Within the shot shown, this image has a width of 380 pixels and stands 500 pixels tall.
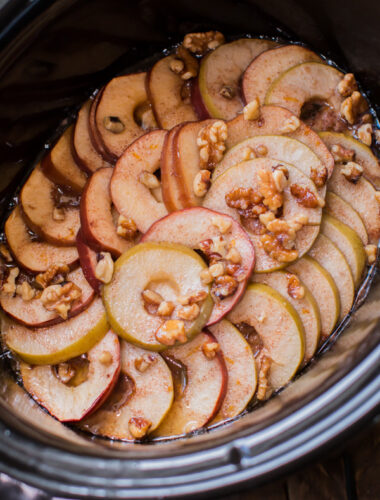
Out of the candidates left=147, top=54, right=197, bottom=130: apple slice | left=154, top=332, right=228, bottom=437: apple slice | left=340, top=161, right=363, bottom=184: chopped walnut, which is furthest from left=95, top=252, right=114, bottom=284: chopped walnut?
left=340, top=161, right=363, bottom=184: chopped walnut

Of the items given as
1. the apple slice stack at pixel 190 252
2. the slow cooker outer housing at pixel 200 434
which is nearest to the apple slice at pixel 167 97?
the apple slice stack at pixel 190 252

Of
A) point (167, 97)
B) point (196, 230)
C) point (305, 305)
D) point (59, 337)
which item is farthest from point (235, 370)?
point (167, 97)

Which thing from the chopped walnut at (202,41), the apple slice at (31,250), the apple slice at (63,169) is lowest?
the apple slice at (31,250)

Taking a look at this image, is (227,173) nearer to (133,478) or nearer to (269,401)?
(269,401)

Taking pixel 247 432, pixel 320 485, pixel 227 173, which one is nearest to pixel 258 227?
pixel 227 173

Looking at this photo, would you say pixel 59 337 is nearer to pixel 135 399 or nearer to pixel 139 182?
pixel 135 399

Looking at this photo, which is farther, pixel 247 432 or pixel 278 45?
pixel 278 45

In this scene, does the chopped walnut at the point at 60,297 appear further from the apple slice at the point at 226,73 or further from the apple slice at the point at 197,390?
the apple slice at the point at 226,73
